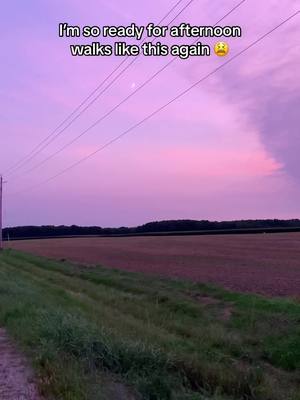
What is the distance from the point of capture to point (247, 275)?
2942cm

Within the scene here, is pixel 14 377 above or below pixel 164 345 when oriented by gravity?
above

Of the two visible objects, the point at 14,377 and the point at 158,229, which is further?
the point at 158,229

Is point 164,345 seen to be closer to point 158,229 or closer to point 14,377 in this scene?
point 14,377

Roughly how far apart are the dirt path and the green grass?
0.16 meters

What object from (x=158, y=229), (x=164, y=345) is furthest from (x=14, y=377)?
(x=158, y=229)

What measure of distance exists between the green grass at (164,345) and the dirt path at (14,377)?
0.53 feet

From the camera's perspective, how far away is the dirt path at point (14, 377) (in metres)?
6.77

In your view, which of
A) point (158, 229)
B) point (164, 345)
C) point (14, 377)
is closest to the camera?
point (14, 377)

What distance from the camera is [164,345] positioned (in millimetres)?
10945

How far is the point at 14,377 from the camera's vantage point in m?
7.64

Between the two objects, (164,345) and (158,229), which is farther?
(158,229)

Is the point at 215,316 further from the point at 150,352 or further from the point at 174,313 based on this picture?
the point at 150,352

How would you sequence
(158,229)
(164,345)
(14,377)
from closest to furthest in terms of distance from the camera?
(14,377), (164,345), (158,229)

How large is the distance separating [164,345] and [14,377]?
393 centimetres
